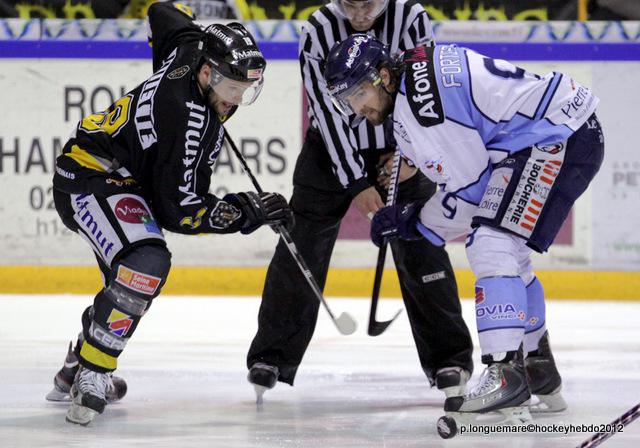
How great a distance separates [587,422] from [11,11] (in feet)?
13.8

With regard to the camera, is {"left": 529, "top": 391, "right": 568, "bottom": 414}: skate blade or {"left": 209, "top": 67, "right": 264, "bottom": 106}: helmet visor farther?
{"left": 529, "top": 391, "right": 568, "bottom": 414}: skate blade

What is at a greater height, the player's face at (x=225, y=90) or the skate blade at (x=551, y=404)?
the player's face at (x=225, y=90)

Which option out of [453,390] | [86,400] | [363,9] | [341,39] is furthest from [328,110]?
[86,400]

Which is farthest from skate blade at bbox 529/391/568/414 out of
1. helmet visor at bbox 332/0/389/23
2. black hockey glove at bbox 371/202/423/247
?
helmet visor at bbox 332/0/389/23

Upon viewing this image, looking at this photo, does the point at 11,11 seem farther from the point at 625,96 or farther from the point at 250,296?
the point at 625,96

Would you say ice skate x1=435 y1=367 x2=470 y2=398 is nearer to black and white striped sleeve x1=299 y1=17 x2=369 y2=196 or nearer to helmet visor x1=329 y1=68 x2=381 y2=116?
black and white striped sleeve x1=299 y1=17 x2=369 y2=196

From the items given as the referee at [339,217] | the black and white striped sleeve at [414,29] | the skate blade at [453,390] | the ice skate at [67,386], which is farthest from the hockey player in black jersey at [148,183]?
the skate blade at [453,390]

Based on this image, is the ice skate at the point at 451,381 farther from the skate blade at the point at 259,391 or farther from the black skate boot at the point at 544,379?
the skate blade at the point at 259,391

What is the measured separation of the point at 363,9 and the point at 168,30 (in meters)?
0.56

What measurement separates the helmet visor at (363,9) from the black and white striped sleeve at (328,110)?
7cm

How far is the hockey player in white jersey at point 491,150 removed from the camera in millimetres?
2834

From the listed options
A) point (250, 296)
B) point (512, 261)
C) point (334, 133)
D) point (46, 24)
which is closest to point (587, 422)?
point (512, 261)

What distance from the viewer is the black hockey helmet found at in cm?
314

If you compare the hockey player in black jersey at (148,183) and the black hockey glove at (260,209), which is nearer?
the hockey player in black jersey at (148,183)
